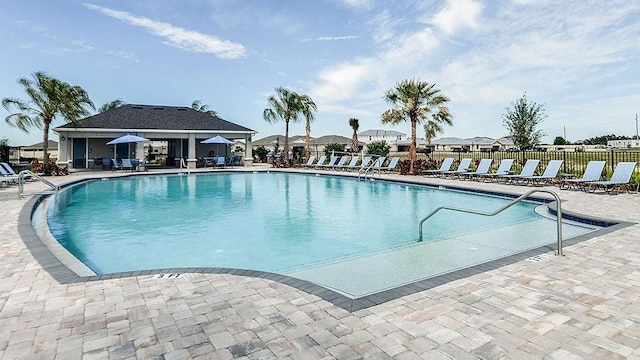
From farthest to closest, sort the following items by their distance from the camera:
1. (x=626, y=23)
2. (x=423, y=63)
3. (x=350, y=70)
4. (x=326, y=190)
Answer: (x=350, y=70) → (x=423, y=63) → (x=326, y=190) → (x=626, y=23)

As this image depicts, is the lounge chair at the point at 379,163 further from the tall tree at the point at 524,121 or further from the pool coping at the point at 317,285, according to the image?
the pool coping at the point at 317,285

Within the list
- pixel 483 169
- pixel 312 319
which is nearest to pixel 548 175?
pixel 483 169

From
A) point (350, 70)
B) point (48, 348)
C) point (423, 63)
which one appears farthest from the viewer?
point (350, 70)

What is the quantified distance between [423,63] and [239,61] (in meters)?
10.4

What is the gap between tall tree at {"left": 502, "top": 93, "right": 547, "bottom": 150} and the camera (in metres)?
22.1

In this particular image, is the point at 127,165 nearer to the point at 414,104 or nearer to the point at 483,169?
the point at 414,104

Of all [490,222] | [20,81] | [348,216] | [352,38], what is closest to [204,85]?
[20,81]

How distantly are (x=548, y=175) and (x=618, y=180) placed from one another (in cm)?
228

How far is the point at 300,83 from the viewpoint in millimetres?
28000

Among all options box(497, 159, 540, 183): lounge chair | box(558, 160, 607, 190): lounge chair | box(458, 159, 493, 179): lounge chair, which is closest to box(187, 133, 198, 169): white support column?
box(458, 159, 493, 179): lounge chair

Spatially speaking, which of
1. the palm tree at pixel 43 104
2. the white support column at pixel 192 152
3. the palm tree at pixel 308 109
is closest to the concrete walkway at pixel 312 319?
the palm tree at pixel 43 104

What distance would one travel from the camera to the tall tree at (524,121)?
22.1 m

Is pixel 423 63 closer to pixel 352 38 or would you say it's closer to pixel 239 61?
pixel 352 38

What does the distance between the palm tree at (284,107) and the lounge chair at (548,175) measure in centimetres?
1689
